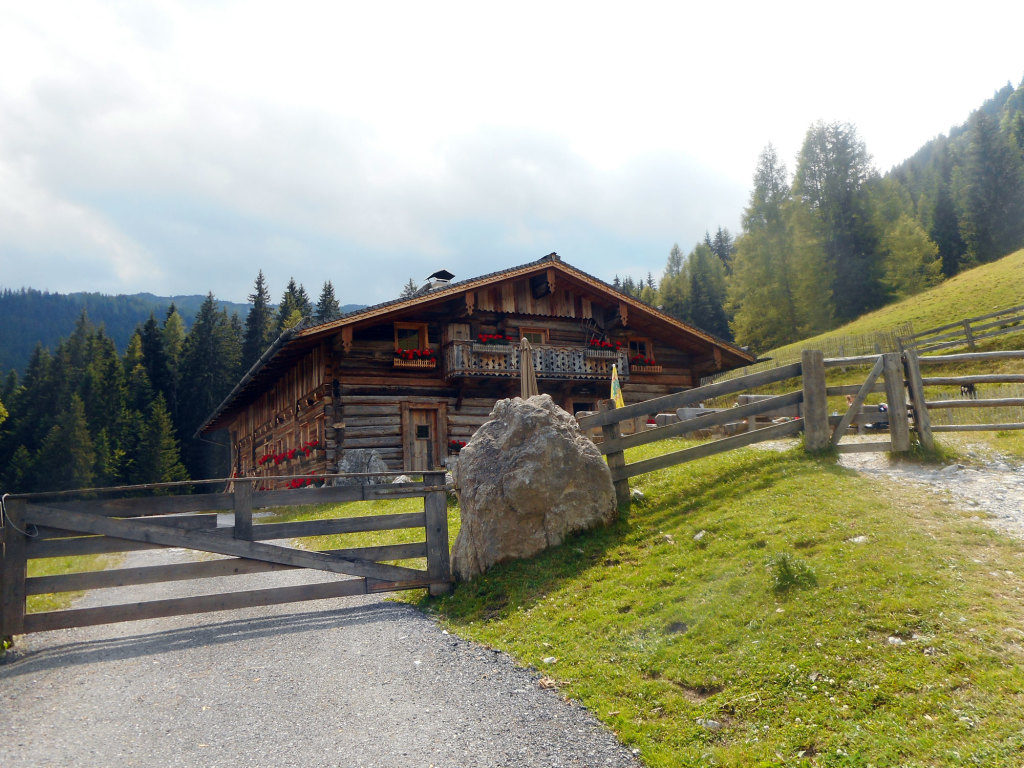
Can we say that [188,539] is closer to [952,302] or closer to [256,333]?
[952,302]

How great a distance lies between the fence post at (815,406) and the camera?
32.0 feet

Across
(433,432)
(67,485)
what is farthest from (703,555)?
(67,485)

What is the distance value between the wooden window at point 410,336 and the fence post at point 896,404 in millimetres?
16631

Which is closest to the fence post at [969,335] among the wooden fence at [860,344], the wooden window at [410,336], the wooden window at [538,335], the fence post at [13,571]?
the wooden fence at [860,344]

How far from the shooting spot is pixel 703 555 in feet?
23.7

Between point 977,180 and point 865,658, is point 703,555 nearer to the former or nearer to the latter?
point 865,658

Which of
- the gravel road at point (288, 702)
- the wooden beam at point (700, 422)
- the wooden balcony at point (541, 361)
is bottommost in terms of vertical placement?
the gravel road at point (288, 702)

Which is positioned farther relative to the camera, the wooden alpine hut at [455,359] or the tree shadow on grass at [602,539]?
the wooden alpine hut at [455,359]

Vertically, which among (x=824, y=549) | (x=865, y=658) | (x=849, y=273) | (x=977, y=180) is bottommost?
(x=865, y=658)

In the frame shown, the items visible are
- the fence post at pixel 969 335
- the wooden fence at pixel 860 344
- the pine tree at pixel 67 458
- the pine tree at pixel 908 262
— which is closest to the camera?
the fence post at pixel 969 335

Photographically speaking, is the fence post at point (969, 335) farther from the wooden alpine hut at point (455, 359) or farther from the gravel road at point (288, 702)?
the gravel road at point (288, 702)

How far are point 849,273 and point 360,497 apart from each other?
63.7m

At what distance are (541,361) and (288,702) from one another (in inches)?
758

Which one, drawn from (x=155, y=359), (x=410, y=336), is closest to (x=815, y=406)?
(x=410, y=336)
